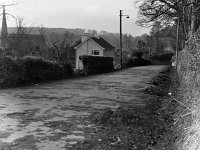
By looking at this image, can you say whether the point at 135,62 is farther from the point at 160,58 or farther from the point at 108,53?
the point at 160,58

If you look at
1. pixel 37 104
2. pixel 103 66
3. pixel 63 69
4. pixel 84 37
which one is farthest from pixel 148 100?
pixel 84 37

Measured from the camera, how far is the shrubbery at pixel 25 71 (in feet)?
59.9

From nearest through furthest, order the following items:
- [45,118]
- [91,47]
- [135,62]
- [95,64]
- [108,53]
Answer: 1. [45,118]
2. [95,64]
3. [135,62]
4. [91,47]
5. [108,53]

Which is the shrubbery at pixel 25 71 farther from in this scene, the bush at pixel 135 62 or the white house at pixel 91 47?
the white house at pixel 91 47

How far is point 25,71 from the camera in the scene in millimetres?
19625

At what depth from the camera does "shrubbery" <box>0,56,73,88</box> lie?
18.3 metres

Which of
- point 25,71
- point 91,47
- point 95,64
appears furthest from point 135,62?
point 25,71

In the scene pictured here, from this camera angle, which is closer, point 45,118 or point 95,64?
point 45,118

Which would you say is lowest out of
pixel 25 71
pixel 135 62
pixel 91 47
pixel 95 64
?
pixel 135 62

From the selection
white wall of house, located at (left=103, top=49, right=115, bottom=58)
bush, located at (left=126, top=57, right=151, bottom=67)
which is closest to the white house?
white wall of house, located at (left=103, top=49, right=115, bottom=58)

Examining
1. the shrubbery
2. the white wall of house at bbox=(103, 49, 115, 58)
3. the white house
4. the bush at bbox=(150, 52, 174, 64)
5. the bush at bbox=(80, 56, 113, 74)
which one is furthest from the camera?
the bush at bbox=(150, 52, 174, 64)

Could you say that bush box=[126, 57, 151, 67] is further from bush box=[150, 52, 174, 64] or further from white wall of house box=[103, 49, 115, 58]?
bush box=[150, 52, 174, 64]

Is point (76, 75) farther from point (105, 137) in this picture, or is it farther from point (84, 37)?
point (84, 37)

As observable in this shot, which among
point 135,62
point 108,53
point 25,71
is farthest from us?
point 108,53
